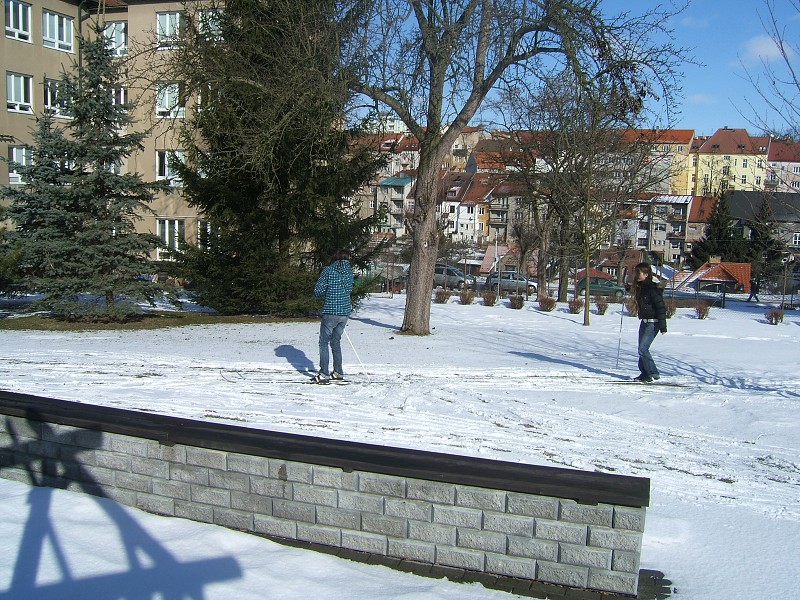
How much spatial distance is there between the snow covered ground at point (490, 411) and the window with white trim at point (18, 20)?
24.5 m

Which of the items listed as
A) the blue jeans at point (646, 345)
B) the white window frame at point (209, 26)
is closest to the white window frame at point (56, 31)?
the white window frame at point (209, 26)

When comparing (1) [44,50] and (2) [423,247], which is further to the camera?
(1) [44,50]

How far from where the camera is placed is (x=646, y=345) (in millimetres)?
10984

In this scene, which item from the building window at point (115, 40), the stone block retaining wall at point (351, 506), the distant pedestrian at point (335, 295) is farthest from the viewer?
the building window at point (115, 40)

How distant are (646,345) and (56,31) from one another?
113 ft

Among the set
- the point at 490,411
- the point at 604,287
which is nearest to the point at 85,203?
the point at 490,411

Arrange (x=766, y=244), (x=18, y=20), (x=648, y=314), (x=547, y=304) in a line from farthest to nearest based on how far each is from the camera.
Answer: (x=18, y=20) < (x=547, y=304) < (x=766, y=244) < (x=648, y=314)

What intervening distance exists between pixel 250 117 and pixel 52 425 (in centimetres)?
1195

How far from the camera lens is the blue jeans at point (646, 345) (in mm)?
10922

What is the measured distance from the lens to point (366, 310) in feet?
74.1

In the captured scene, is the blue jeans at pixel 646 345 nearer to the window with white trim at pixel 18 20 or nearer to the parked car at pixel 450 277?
the window with white trim at pixel 18 20

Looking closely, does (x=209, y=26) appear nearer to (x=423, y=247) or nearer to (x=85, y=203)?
(x=85, y=203)

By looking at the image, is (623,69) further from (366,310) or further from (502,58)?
(366,310)

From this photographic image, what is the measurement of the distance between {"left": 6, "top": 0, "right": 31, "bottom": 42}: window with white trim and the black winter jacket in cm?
3334
